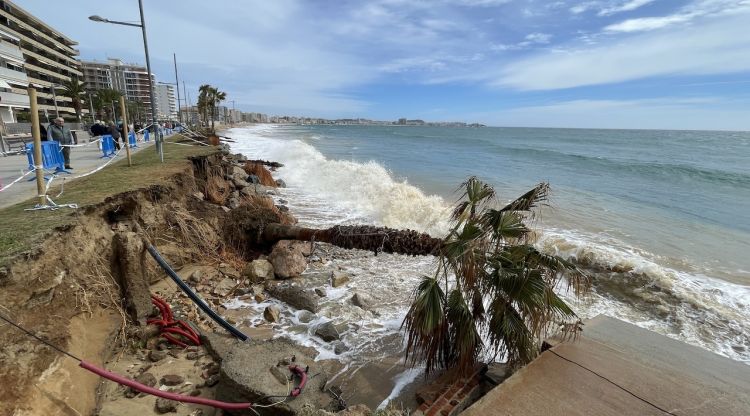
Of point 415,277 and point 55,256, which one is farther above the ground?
point 55,256

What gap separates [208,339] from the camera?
4.88m

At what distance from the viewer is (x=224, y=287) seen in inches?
275

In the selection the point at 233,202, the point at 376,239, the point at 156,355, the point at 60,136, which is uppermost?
the point at 60,136

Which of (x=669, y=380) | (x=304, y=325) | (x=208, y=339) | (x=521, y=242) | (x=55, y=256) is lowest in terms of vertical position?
(x=304, y=325)

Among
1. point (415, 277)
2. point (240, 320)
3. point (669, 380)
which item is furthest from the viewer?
point (415, 277)

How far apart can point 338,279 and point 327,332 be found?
1.82 meters

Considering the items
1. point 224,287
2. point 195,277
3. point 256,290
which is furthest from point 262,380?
point 195,277

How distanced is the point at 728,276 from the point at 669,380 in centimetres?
729

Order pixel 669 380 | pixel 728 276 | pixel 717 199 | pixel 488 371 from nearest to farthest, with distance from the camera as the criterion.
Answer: pixel 669 380 → pixel 488 371 → pixel 728 276 → pixel 717 199

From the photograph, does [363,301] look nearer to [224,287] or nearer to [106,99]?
[224,287]

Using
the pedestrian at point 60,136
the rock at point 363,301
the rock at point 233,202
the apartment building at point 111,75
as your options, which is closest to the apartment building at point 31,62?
the apartment building at point 111,75

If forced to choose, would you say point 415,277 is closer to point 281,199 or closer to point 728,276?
point 728,276

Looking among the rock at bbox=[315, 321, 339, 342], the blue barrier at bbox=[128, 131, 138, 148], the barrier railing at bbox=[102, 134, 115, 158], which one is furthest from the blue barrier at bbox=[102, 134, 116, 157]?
the rock at bbox=[315, 321, 339, 342]

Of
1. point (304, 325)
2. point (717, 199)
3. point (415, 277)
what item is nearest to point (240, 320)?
point (304, 325)
